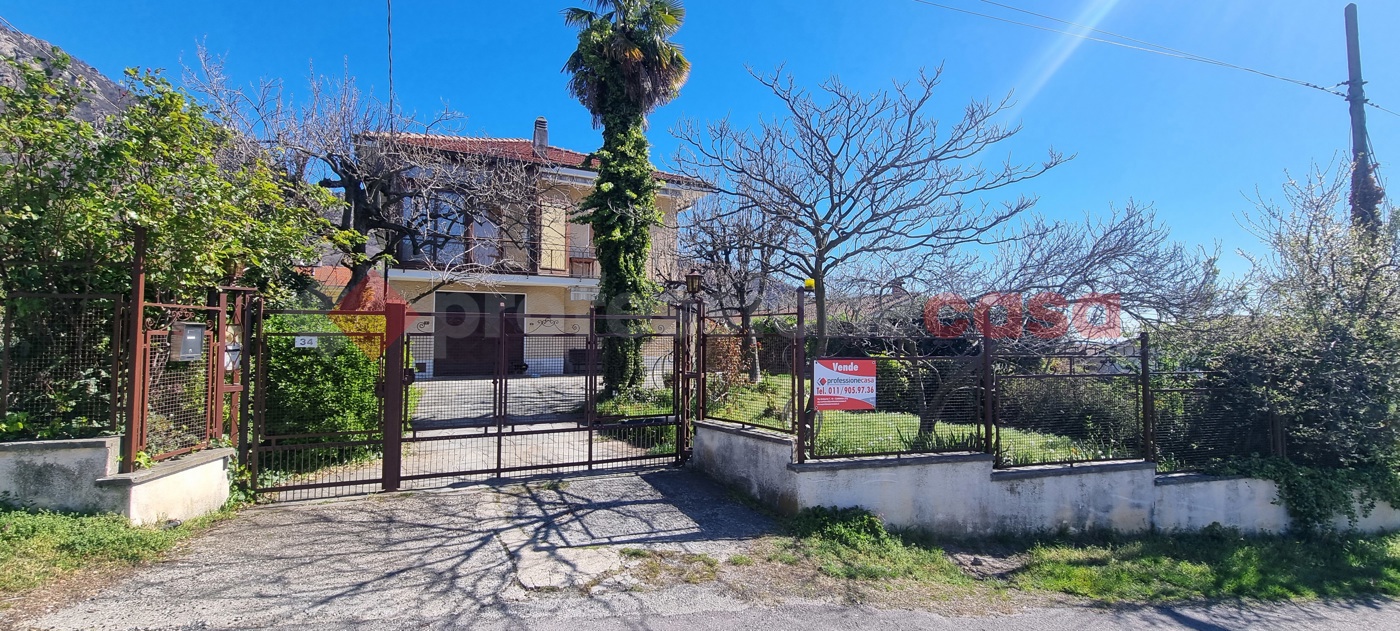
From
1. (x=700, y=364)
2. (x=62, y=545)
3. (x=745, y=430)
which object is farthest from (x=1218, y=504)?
(x=62, y=545)

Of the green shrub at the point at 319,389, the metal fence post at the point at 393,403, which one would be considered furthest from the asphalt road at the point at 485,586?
the green shrub at the point at 319,389

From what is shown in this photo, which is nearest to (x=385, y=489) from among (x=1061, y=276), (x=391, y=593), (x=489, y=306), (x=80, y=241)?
(x=391, y=593)

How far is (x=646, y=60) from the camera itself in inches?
492

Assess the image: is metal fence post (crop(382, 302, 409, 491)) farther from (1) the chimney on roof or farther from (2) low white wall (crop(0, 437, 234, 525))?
(1) the chimney on roof

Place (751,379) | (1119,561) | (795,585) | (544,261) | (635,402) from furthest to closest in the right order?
(544,261) < (635,402) < (751,379) < (1119,561) < (795,585)

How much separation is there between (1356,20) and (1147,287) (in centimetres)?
601

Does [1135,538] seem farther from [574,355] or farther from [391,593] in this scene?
[574,355]

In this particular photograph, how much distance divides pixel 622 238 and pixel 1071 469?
27.4ft

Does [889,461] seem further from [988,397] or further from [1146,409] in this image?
[1146,409]

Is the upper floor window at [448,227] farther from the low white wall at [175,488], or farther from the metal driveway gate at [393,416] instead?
the low white wall at [175,488]

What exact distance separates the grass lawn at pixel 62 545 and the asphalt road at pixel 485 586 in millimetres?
251

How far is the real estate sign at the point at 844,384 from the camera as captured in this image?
6.31 m

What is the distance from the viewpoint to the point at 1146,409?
7.19 meters

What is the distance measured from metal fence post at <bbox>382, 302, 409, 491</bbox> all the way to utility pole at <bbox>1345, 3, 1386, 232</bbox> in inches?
453
